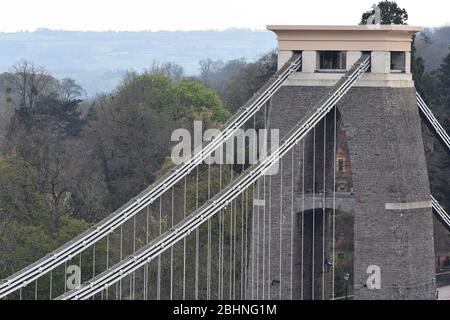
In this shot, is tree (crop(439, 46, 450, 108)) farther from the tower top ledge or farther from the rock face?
the tower top ledge

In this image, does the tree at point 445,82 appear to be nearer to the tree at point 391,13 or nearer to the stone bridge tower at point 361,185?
the tree at point 391,13

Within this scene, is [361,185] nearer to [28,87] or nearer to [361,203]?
[361,203]

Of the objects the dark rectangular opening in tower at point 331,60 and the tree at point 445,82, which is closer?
the dark rectangular opening in tower at point 331,60

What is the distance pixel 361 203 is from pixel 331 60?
3.52 metres

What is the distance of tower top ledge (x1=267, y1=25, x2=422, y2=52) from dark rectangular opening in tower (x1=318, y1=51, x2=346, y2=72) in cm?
39

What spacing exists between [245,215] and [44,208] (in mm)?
11257

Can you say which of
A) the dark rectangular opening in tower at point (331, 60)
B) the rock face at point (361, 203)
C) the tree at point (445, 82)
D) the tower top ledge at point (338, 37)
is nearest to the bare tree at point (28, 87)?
the tree at point (445, 82)

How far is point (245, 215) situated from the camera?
59719mm

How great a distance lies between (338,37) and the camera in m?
50.9

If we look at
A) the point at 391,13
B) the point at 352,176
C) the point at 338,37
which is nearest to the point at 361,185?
the point at 352,176

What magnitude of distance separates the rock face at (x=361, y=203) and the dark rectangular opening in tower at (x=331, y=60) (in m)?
0.58

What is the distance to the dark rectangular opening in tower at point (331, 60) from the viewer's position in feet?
169

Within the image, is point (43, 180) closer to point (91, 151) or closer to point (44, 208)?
point (44, 208)
